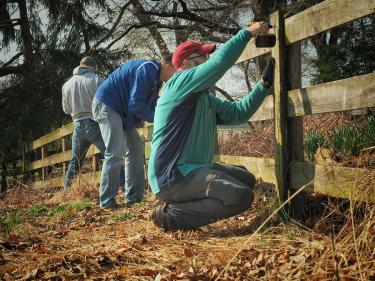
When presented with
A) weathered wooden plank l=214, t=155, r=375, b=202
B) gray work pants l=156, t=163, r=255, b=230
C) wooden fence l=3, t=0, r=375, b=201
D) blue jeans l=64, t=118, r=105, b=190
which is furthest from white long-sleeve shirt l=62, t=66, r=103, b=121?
gray work pants l=156, t=163, r=255, b=230

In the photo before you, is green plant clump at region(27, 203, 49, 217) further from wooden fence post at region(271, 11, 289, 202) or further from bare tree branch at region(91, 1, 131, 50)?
bare tree branch at region(91, 1, 131, 50)

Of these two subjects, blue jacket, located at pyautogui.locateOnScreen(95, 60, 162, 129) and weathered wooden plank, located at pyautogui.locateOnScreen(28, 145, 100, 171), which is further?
weathered wooden plank, located at pyautogui.locateOnScreen(28, 145, 100, 171)

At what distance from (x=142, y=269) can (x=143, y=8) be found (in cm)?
1281

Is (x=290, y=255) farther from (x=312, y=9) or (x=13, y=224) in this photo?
(x=13, y=224)

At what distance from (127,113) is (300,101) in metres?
2.45

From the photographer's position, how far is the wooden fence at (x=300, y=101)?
9.68 ft

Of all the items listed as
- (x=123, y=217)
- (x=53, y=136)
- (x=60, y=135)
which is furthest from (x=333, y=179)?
(x=53, y=136)

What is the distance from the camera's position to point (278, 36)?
12.2 feet

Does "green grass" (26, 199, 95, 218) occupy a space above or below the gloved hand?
below

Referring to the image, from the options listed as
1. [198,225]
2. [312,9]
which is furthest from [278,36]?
[198,225]

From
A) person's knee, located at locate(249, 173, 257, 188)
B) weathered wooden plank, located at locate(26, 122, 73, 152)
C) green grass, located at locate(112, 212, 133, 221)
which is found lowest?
green grass, located at locate(112, 212, 133, 221)

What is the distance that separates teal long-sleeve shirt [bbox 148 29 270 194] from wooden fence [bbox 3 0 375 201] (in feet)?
0.92

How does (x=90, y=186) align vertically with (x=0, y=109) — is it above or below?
below

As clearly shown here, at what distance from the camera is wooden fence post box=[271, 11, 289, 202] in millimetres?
3709
